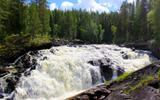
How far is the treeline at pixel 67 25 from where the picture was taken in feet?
197

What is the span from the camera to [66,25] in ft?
382

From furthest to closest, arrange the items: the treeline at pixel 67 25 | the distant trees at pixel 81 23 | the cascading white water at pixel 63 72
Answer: the distant trees at pixel 81 23 < the treeline at pixel 67 25 < the cascading white water at pixel 63 72

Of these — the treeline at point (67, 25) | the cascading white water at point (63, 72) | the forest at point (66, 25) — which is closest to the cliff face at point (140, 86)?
the cascading white water at point (63, 72)

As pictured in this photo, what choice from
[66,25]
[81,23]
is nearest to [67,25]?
[66,25]

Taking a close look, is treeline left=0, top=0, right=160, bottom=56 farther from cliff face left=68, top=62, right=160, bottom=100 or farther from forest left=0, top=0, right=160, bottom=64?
cliff face left=68, top=62, right=160, bottom=100

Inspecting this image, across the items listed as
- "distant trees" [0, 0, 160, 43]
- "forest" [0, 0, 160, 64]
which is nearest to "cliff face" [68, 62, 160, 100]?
"forest" [0, 0, 160, 64]

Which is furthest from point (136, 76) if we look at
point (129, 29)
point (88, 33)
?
point (88, 33)

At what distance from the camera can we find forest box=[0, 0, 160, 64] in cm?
5809

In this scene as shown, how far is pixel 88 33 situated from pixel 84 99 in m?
110

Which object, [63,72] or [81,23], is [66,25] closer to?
[81,23]

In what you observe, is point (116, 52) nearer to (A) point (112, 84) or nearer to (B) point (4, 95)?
(B) point (4, 95)

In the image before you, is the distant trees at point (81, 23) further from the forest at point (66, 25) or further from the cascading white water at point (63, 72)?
the cascading white water at point (63, 72)

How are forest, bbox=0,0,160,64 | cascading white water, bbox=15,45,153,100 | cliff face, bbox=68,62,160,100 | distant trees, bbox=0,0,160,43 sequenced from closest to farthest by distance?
cliff face, bbox=68,62,160,100, cascading white water, bbox=15,45,153,100, forest, bbox=0,0,160,64, distant trees, bbox=0,0,160,43

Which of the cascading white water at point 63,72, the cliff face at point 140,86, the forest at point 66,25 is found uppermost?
the forest at point 66,25
